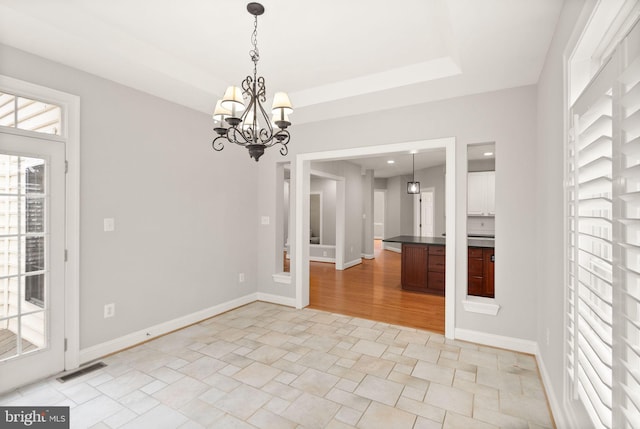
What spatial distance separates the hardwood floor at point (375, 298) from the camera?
4121 millimetres

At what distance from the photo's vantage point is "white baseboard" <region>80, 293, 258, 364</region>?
291cm

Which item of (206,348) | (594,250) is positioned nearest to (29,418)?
(206,348)

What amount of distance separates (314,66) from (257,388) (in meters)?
3.07

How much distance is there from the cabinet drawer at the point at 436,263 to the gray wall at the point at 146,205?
3.17 m

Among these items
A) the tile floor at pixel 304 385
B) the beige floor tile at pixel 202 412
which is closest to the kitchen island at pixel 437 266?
the tile floor at pixel 304 385

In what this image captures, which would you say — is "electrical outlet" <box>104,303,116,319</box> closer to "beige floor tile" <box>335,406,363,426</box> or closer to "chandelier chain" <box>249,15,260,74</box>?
"beige floor tile" <box>335,406,363,426</box>

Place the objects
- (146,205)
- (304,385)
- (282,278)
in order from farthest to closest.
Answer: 1. (282,278)
2. (146,205)
3. (304,385)

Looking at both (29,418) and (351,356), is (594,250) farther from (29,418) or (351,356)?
(29,418)

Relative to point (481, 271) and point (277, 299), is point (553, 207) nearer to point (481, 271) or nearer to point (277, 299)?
point (481, 271)

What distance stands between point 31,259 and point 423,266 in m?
5.09

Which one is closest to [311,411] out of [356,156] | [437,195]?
[356,156]

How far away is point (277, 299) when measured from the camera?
470cm

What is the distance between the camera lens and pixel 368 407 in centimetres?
221

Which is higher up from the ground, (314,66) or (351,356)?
(314,66)
